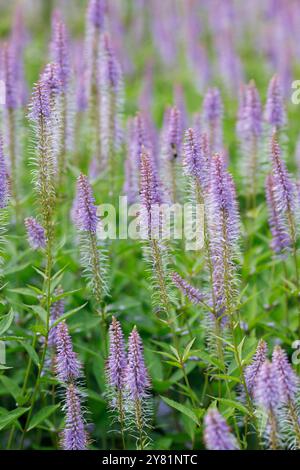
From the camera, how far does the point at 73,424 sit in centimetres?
354

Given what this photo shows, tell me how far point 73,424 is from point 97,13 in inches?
168

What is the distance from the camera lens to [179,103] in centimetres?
796

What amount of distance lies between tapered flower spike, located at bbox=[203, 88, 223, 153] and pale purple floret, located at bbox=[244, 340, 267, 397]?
107 inches

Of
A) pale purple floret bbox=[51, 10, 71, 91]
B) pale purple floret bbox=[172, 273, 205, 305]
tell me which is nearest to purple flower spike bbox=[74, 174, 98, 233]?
pale purple floret bbox=[172, 273, 205, 305]

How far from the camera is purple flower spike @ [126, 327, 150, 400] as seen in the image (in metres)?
3.49

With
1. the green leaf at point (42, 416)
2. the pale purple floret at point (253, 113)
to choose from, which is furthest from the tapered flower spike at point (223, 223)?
the pale purple floret at point (253, 113)

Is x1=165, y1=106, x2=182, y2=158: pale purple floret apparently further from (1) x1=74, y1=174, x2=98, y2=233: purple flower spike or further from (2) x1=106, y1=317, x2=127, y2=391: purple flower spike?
(2) x1=106, y1=317, x2=127, y2=391: purple flower spike

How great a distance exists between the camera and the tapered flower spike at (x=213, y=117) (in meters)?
6.16

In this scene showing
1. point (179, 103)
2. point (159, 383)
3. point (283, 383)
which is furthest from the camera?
point (179, 103)

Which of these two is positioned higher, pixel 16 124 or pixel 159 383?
pixel 16 124

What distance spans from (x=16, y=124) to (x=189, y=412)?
3.06 metres

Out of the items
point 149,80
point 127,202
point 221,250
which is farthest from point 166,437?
point 149,80
